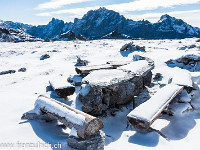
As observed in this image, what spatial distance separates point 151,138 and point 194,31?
15636cm

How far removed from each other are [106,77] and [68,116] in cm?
227

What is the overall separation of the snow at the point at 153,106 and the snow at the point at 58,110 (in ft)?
4.12

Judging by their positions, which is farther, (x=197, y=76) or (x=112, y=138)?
(x=197, y=76)

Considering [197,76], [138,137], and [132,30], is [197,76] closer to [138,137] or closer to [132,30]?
[138,137]

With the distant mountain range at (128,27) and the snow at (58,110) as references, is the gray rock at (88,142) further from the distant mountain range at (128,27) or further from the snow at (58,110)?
the distant mountain range at (128,27)

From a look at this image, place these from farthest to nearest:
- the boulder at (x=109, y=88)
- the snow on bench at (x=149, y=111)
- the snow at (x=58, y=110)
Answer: the boulder at (x=109, y=88)
the snow on bench at (x=149, y=111)
the snow at (x=58, y=110)

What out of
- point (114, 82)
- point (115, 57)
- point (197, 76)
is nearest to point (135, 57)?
point (115, 57)

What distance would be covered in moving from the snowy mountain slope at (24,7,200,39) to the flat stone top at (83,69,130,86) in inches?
5027

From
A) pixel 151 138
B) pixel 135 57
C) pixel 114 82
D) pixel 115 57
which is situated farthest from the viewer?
pixel 115 57

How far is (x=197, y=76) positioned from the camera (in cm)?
673

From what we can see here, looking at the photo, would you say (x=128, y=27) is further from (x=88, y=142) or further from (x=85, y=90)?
(x=88, y=142)

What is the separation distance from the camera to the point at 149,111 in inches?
143

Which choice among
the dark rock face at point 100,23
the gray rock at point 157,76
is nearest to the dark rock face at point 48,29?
the dark rock face at point 100,23

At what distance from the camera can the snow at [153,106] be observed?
3.48 metres
